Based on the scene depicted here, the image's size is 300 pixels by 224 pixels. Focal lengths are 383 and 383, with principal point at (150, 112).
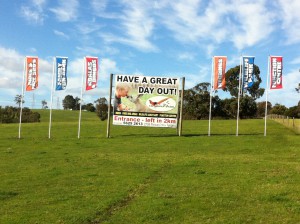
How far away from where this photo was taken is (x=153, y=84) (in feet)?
107

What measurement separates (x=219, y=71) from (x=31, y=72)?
1658cm

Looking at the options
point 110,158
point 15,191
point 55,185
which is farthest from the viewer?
point 110,158

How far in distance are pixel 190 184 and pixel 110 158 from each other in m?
8.34

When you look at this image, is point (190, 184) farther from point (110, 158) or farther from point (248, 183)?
point (110, 158)

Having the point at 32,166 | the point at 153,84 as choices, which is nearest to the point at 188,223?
the point at 32,166

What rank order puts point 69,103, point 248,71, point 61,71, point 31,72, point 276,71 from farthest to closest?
point 69,103 → point 31,72 → point 61,71 → point 248,71 → point 276,71

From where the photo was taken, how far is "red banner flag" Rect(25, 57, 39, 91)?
34.2 m

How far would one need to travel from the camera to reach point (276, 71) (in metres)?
31.8

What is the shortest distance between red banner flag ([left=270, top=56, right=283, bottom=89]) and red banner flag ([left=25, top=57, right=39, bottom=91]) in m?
20.3

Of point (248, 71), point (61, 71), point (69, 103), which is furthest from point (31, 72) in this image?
point (69, 103)

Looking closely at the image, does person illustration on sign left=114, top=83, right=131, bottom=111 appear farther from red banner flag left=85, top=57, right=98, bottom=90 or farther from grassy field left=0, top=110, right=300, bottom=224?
grassy field left=0, top=110, right=300, bottom=224

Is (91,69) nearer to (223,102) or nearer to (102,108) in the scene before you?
(102,108)

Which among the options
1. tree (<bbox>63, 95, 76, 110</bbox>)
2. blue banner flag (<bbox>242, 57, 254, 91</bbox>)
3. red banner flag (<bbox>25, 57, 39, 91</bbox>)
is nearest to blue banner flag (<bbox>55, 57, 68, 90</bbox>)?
red banner flag (<bbox>25, 57, 39, 91</bbox>)

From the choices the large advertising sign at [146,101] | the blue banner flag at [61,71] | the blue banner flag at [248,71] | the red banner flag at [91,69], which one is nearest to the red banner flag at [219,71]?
the blue banner flag at [248,71]
